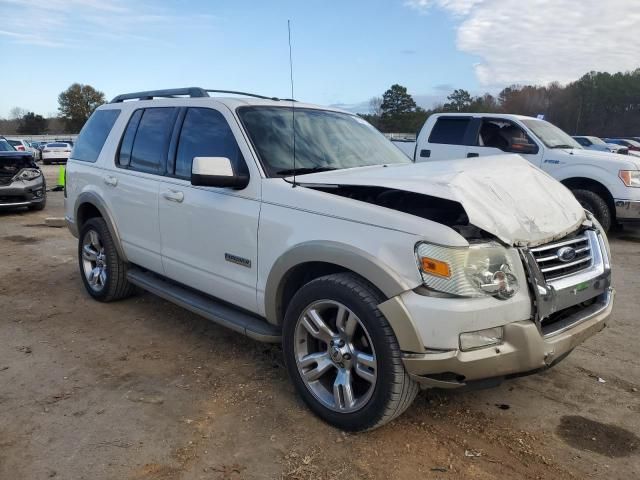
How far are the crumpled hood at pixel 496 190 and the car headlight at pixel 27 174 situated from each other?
982 centimetres

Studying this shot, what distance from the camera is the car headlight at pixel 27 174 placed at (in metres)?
11.0

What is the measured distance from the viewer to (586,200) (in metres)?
8.65

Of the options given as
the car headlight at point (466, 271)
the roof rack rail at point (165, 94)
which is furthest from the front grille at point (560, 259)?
the roof rack rail at point (165, 94)

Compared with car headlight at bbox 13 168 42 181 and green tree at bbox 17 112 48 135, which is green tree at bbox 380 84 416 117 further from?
green tree at bbox 17 112 48 135

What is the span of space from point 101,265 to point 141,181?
129cm

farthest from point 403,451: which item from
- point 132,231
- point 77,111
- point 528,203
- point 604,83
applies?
point 77,111

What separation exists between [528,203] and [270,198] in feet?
5.01

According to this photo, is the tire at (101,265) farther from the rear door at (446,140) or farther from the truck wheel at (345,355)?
the rear door at (446,140)

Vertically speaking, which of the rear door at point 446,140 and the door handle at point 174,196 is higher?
the rear door at point 446,140

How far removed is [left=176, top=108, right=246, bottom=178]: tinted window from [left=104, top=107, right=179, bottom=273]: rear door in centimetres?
22

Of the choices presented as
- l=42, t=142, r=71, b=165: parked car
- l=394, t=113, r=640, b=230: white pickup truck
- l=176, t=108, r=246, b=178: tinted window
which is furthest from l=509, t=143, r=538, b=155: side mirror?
l=42, t=142, r=71, b=165: parked car

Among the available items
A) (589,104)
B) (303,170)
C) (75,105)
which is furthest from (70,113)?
(303,170)

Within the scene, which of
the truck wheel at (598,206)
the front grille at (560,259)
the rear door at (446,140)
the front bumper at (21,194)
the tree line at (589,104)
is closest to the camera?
the front grille at (560,259)

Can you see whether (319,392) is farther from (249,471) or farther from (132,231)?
(132,231)
